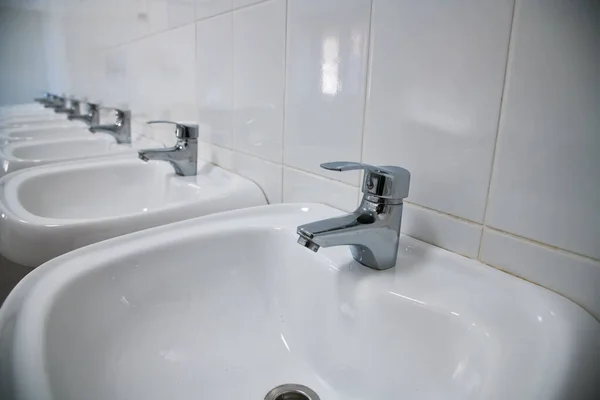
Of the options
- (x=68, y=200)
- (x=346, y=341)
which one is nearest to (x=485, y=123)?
(x=346, y=341)

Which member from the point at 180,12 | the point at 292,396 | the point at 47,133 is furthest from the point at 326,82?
the point at 47,133

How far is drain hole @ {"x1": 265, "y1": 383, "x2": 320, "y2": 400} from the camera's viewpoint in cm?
43

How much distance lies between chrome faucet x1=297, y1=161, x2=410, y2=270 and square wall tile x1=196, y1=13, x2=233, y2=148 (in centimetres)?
44

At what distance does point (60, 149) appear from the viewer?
113 centimetres

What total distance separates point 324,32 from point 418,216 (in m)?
0.28

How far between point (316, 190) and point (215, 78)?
1.20 feet

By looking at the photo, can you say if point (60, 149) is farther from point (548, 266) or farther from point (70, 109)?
point (548, 266)

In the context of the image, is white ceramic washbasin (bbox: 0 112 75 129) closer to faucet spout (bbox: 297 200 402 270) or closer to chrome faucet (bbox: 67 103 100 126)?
chrome faucet (bbox: 67 103 100 126)

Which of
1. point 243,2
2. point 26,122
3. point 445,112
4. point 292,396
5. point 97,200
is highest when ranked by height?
point 243,2

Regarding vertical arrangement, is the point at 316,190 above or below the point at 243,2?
below

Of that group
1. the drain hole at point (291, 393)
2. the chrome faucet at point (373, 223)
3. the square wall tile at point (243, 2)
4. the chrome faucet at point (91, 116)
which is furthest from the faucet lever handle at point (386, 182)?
the chrome faucet at point (91, 116)

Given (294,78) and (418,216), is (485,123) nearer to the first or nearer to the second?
(418,216)

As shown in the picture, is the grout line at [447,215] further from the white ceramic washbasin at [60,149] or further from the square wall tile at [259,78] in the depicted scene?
the white ceramic washbasin at [60,149]

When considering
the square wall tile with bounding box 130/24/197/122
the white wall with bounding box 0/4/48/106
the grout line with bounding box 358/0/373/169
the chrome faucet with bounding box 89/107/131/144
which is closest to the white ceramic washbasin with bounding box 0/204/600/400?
the grout line with bounding box 358/0/373/169
